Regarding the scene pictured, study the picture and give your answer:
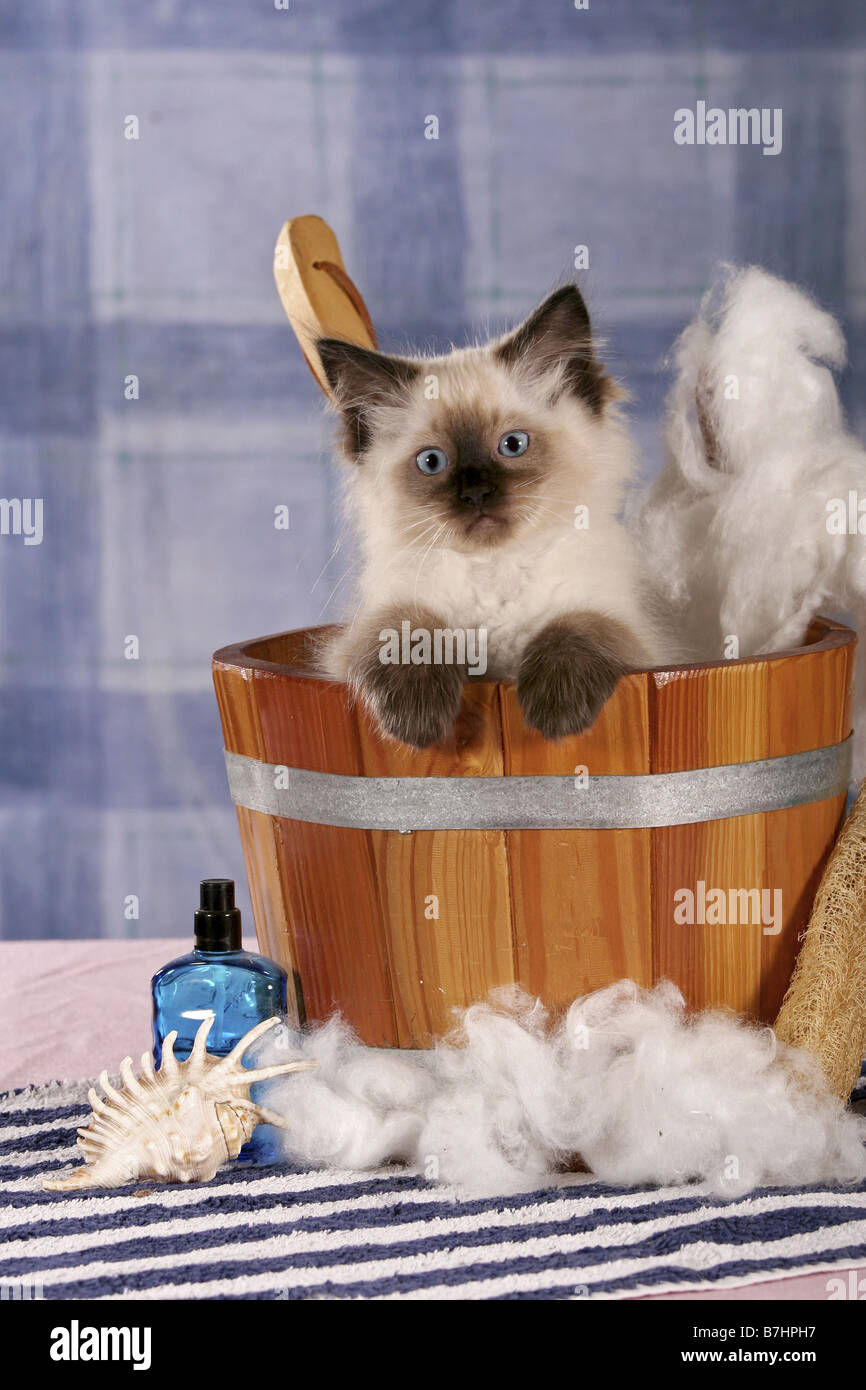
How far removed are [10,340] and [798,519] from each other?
5.48ft

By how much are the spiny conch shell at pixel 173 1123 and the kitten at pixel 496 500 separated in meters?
0.32

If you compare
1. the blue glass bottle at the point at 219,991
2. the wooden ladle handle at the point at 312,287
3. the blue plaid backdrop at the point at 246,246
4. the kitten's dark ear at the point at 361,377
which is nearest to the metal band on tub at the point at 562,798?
the blue glass bottle at the point at 219,991

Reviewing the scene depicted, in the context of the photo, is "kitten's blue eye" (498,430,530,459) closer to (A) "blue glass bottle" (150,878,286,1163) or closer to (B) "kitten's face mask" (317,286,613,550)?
(B) "kitten's face mask" (317,286,613,550)

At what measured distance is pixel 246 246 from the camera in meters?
2.48

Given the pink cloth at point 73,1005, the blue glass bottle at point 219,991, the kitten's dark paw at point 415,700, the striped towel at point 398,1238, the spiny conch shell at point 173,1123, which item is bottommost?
the pink cloth at point 73,1005

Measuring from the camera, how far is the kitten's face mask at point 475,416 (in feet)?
4.03

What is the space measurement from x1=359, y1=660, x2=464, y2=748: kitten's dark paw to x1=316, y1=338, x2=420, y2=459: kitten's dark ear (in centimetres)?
33

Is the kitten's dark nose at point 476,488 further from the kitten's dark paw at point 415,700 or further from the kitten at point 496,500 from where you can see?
the kitten's dark paw at point 415,700

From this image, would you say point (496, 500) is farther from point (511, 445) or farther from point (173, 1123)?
point (173, 1123)

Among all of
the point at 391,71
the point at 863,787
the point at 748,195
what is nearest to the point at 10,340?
the point at 391,71

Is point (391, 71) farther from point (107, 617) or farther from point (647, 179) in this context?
point (107, 617)

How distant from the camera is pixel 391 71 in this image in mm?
2414

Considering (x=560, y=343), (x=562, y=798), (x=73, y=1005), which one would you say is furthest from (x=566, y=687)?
(x=73, y=1005)

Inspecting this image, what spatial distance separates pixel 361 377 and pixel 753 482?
42cm
